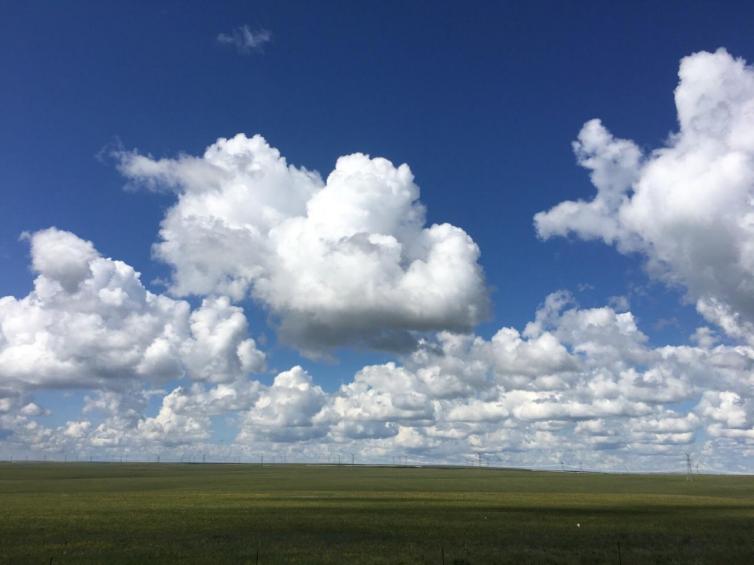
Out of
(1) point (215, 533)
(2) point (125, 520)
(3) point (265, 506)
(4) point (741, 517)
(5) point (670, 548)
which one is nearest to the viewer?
(5) point (670, 548)

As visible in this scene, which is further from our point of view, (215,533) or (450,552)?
(215,533)

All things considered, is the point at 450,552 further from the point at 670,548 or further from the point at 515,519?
the point at 515,519

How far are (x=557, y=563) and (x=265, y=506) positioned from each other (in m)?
57.7

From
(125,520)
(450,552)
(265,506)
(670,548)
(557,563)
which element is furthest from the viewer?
(265,506)

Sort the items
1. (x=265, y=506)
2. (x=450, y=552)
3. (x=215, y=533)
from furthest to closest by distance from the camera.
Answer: (x=265, y=506) < (x=215, y=533) < (x=450, y=552)

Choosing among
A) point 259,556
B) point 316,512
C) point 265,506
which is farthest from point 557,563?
point 265,506

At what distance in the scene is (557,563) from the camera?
4188 cm

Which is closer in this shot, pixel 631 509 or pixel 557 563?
pixel 557 563

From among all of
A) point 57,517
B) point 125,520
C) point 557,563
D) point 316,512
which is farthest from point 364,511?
point 557,563

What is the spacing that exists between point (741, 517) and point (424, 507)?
129 ft

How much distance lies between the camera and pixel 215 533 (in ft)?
186

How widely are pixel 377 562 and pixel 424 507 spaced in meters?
52.1

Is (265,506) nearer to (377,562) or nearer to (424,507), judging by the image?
(424,507)

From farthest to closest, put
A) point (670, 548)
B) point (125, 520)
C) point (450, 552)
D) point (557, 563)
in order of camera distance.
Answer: point (125, 520), point (670, 548), point (450, 552), point (557, 563)
